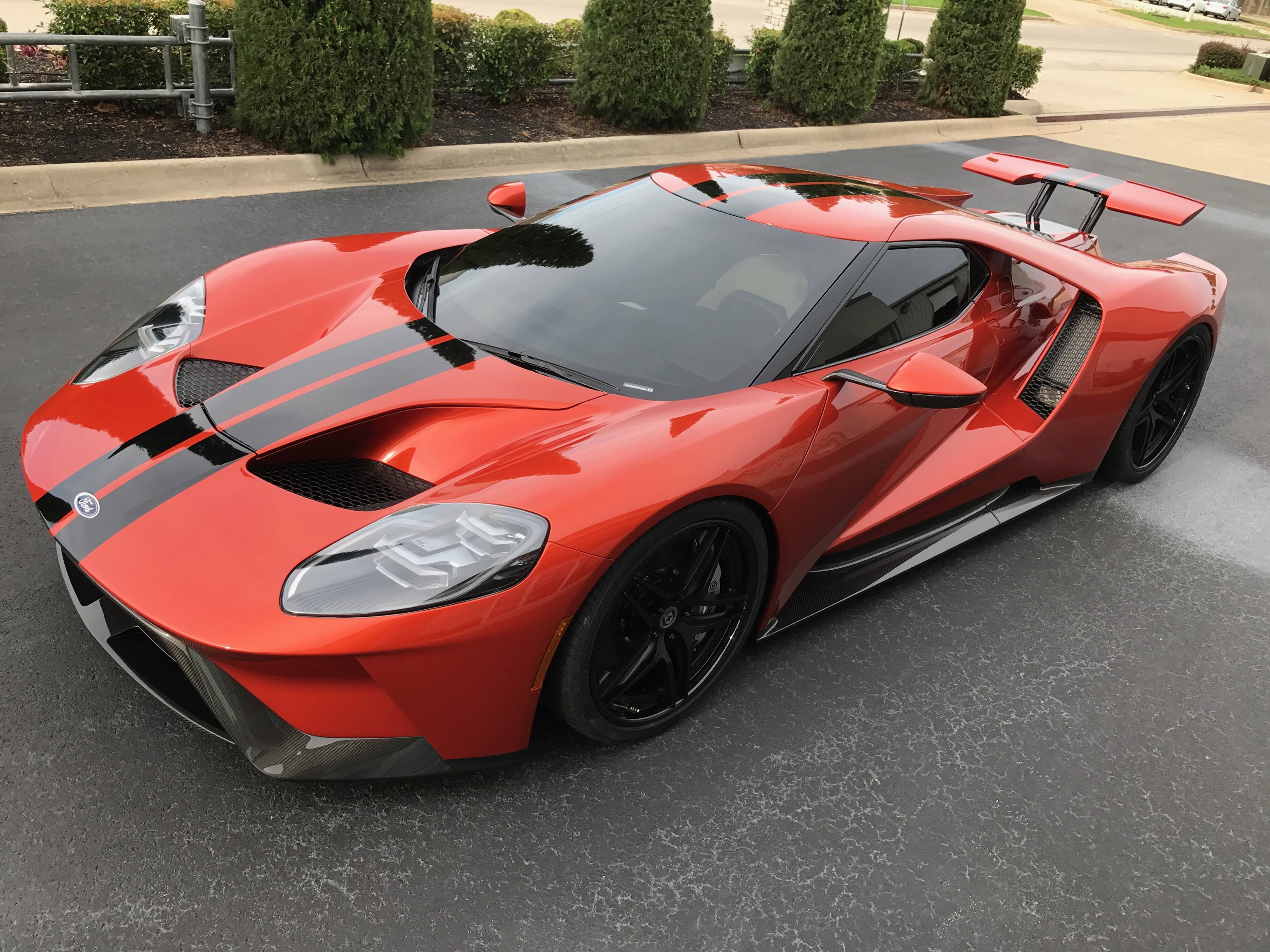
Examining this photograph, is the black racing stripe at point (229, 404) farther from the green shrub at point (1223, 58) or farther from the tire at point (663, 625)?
the green shrub at point (1223, 58)

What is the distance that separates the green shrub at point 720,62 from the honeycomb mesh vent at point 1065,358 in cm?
741

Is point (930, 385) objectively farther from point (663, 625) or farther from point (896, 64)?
point (896, 64)

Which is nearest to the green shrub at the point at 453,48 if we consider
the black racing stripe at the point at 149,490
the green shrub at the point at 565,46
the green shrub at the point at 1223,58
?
the green shrub at the point at 565,46

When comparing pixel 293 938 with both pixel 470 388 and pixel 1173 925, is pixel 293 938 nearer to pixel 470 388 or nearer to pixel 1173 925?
pixel 470 388

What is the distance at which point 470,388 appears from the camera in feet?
8.52

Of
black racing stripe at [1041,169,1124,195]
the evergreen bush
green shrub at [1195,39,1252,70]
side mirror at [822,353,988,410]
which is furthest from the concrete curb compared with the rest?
green shrub at [1195,39,1252,70]

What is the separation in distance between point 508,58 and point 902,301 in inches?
280

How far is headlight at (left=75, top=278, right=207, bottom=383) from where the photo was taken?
2852 millimetres

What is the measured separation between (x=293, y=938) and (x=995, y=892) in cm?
158

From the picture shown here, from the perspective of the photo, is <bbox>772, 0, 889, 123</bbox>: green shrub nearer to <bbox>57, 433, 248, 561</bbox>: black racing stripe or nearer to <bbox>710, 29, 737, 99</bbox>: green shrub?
<bbox>710, 29, 737, 99</bbox>: green shrub

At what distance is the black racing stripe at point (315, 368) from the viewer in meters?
2.57

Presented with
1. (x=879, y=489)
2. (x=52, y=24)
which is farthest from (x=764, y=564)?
(x=52, y=24)

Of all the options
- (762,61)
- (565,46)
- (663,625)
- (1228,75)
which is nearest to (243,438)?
(663,625)

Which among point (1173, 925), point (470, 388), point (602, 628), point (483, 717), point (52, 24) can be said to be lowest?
point (1173, 925)
